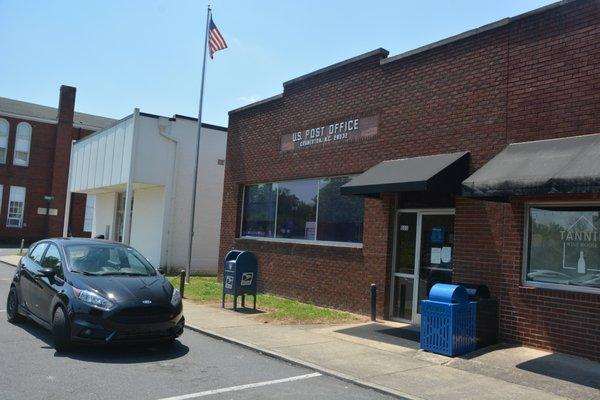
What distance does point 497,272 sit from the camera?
9.19 metres

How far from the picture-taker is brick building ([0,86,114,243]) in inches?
1574

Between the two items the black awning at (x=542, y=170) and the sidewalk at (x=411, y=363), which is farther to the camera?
the black awning at (x=542, y=170)

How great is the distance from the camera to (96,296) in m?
7.40

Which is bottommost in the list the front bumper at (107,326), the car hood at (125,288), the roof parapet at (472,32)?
the front bumper at (107,326)

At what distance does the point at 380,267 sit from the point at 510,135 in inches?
151

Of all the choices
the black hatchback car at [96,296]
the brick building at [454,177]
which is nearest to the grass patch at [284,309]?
the brick building at [454,177]

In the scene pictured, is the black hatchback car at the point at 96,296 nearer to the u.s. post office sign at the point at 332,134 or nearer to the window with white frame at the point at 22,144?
the u.s. post office sign at the point at 332,134

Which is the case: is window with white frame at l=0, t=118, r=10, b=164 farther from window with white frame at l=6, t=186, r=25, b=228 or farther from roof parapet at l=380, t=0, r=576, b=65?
roof parapet at l=380, t=0, r=576, b=65

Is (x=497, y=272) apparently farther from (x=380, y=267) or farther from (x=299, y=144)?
(x=299, y=144)

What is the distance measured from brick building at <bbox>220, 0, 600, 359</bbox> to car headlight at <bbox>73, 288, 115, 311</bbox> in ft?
16.7

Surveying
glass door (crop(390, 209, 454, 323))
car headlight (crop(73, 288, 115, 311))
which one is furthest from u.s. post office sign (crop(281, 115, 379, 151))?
car headlight (crop(73, 288, 115, 311))

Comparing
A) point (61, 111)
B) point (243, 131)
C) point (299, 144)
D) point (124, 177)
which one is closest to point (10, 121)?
point (61, 111)

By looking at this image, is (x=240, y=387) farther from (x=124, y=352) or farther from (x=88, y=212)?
(x=88, y=212)

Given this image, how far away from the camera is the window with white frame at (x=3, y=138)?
39906 mm
